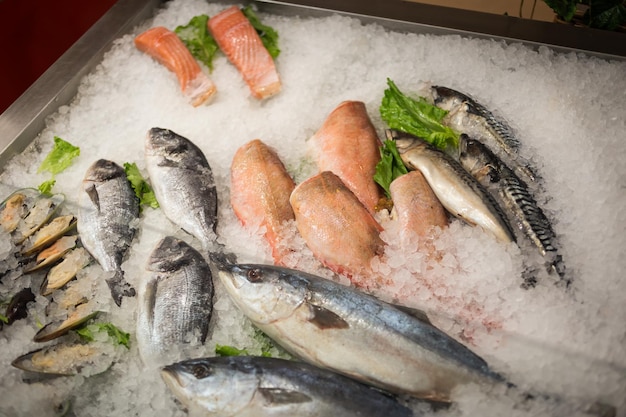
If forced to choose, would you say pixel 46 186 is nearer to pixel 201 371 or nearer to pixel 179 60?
pixel 179 60

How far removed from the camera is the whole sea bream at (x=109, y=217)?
2199mm

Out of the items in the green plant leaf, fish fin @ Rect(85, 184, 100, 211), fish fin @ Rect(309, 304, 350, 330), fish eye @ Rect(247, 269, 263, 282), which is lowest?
fish fin @ Rect(85, 184, 100, 211)

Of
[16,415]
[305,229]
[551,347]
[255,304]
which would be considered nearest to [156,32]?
[305,229]

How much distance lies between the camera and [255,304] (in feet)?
6.15

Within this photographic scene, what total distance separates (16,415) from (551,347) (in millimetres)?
1923

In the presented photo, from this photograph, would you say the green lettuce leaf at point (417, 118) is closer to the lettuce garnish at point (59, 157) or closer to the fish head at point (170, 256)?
the fish head at point (170, 256)

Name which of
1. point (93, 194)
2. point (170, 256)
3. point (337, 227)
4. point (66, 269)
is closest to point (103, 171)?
point (93, 194)

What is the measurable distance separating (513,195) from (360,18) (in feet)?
5.36

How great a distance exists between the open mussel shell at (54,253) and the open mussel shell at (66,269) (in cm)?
2

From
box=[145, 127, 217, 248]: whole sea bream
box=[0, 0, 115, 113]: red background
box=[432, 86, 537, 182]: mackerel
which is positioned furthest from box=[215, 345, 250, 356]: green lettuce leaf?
box=[0, 0, 115, 113]: red background

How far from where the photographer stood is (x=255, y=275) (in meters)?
1.91

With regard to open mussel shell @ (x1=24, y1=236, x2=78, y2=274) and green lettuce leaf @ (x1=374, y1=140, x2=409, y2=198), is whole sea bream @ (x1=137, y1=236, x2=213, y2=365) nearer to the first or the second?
open mussel shell @ (x1=24, y1=236, x2=78, y2=274)

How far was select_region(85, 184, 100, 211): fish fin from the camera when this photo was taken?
7.80 feet

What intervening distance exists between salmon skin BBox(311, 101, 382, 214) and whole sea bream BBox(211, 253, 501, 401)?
2.07 feet
